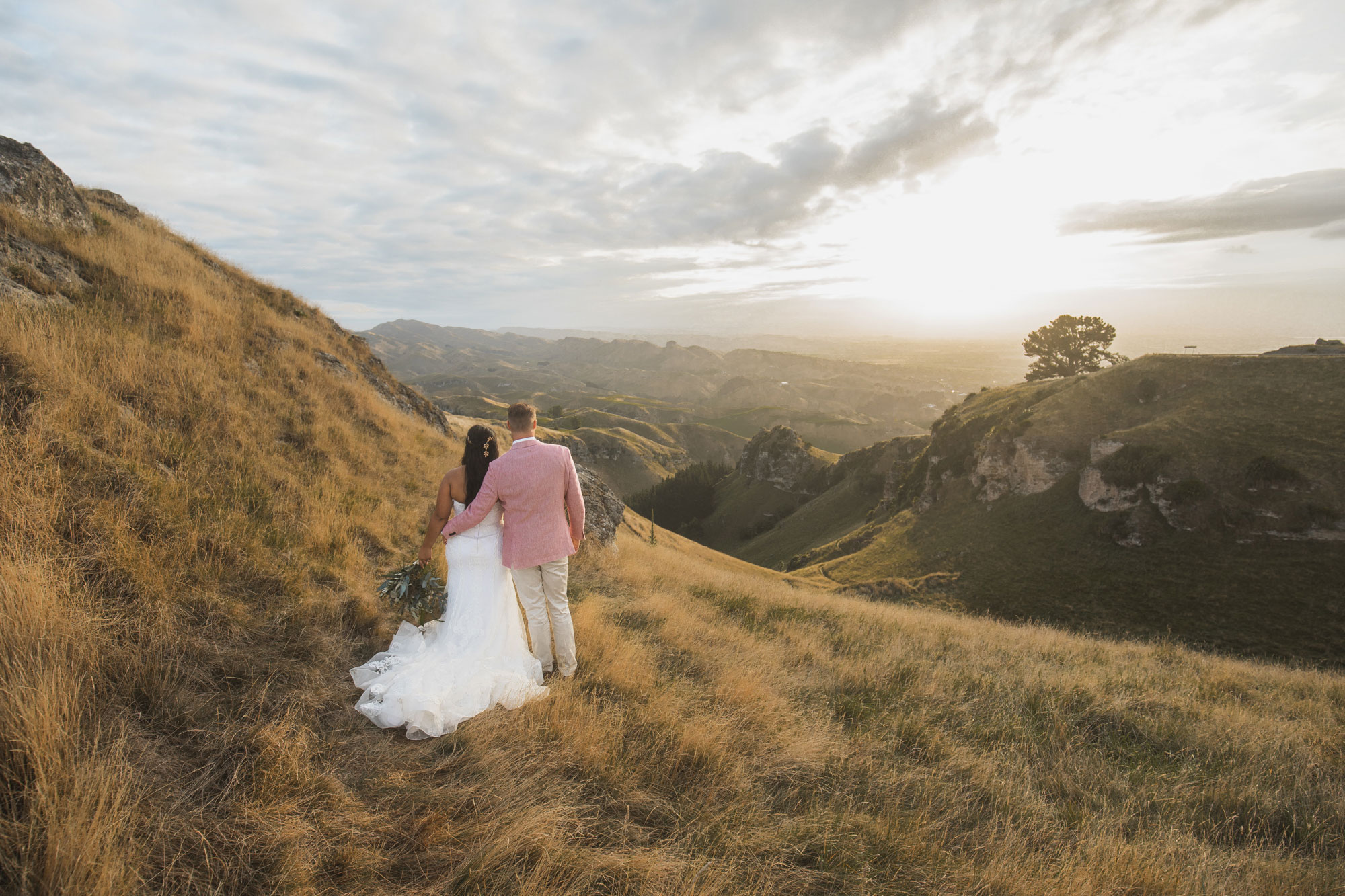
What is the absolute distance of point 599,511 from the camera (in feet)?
53.5

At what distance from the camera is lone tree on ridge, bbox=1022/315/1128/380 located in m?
77.0

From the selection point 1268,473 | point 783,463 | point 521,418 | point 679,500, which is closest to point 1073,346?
point 783,463

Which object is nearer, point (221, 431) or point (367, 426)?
point (221, 431)

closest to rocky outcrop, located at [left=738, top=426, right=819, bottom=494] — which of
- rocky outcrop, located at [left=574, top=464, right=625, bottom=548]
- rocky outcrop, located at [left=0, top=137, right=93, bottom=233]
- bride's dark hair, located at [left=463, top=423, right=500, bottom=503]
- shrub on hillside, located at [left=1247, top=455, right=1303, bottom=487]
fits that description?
shrub on hillside, located at [left=1247, top=455, right=1303, bottom=487]

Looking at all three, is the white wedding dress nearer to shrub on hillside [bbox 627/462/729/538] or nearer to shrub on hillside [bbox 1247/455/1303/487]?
shrub on hillside [bbox 1247/455/1303/487]

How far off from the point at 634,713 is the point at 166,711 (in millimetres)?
3609

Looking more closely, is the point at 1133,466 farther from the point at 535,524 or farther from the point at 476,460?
the point at 476,460

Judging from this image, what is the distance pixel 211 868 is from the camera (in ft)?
9.12

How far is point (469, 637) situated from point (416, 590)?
960mm

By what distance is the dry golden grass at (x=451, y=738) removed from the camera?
10.1 feet

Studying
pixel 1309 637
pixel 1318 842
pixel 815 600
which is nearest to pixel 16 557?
pixel 1318 842

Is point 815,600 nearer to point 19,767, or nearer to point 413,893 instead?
point 413,893

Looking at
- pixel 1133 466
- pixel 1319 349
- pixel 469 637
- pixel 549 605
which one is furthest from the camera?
pixel 1319 349

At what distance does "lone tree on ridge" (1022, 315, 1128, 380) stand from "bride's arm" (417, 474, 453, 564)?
8992 centimetres
